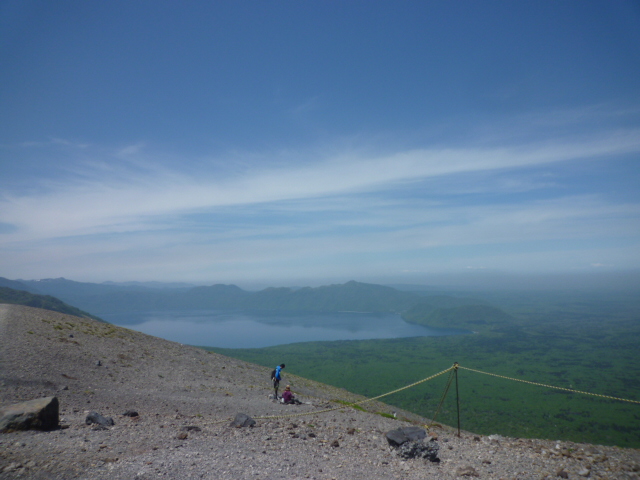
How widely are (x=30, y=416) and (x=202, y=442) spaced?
4802 millimetres

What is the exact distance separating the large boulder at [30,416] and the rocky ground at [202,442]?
0.31m

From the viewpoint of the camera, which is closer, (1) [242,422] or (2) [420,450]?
(2) [420,450]

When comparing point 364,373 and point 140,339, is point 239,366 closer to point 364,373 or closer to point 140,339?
point 140,339

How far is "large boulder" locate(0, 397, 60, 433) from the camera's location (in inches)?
333

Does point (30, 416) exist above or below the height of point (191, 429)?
above

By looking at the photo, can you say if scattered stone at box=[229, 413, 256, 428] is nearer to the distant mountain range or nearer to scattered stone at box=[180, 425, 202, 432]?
scattered stone at box=[180, 425, 202, 432]

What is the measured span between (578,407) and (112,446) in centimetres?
9341

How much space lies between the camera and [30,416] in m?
8.81

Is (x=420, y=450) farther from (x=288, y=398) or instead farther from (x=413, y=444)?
(x=288, y=398)

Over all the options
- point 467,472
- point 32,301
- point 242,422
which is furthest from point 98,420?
point 32,301

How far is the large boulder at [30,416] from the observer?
845 cm

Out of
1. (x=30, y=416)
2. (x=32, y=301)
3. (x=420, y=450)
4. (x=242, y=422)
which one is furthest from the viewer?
(x=32, y=301)

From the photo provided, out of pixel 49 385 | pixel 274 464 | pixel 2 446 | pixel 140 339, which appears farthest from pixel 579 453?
pixel 140 339

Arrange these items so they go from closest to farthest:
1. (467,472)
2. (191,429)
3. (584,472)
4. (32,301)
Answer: (584,472) → (467,472) → (191,429) → (32,301)
